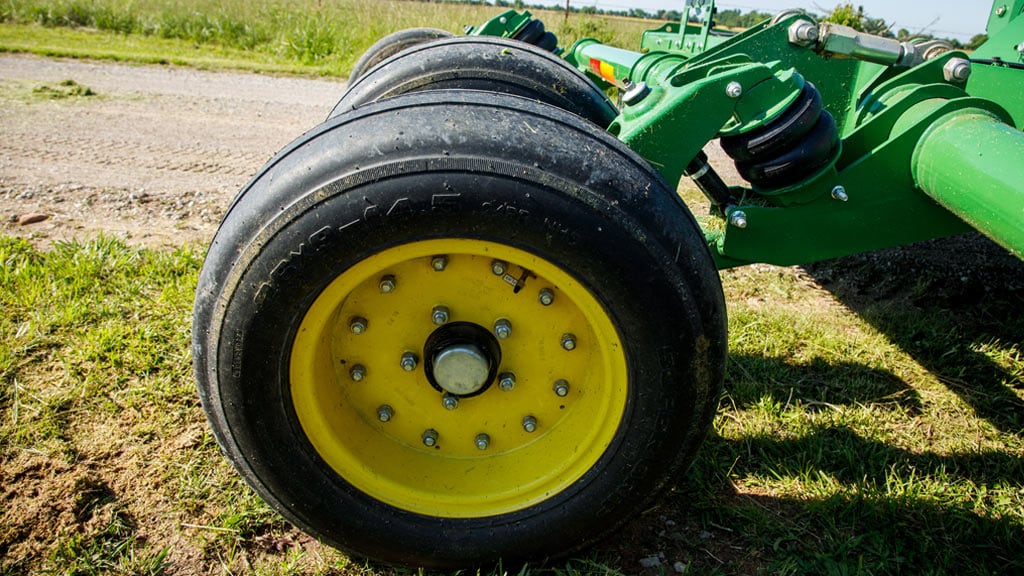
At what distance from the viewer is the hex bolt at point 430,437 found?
6.23 ft

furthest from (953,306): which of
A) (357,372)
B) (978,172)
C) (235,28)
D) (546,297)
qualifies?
(235,28)

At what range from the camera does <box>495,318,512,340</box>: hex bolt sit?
5.91ft

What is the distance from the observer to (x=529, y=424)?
6.17 ft

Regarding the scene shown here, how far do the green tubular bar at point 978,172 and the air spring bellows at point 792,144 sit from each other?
→ 0.88ft

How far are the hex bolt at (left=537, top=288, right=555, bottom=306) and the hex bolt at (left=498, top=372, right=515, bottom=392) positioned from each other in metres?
0.24

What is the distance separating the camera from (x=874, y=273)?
382cm

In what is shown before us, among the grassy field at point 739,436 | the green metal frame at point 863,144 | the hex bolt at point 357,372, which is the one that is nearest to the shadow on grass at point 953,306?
the grassy field at point 739,436

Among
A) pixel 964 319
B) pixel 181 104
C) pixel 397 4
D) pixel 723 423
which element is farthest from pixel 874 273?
pixel 397 4

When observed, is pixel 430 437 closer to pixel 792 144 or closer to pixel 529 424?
pixel 529 424

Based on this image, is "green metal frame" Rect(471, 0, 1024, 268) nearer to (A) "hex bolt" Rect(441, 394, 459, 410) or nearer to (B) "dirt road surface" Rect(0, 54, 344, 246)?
(A) "hex bolt" Rect(441, 394, 459, 410)

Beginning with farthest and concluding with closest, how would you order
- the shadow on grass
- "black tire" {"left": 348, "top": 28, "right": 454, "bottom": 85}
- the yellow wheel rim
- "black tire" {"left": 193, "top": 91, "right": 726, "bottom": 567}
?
"black tire" {"left": 348, "top": 28, "right": 454, "bottom": 85}
the shadow on grass
the yellow wheel rim
"black tire" {"left": 193, "top": 91, "right": 726, "bottom": 567}

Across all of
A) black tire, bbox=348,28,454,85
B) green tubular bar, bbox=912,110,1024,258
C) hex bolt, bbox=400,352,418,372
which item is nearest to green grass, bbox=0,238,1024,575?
hex bolt, bbox=400,352,418,372

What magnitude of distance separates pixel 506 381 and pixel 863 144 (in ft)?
4.57

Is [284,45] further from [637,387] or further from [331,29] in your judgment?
[637,387]
